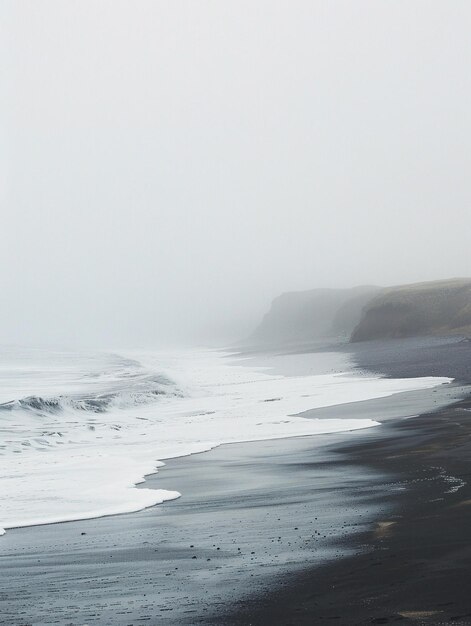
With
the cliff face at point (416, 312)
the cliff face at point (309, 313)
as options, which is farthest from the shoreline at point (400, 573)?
the cliff face at point (309, 313)

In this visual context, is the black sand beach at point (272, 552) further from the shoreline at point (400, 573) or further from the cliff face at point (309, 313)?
the cliff face at point (309, 313)

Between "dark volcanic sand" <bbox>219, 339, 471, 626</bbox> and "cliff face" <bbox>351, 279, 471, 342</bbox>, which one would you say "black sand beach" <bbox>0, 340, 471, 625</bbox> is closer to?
"dark volcanic sand" <bbox>219, 339, 471, 626</bbox>

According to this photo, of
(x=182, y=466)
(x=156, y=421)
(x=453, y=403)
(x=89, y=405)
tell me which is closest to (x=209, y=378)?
(x=89, y=405)

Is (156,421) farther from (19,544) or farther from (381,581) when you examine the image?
(381,581)

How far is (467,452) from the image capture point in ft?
40.5

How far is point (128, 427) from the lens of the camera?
23.8 m

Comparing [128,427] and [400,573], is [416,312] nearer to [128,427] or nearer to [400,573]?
[128,427]

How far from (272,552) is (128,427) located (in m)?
16.5

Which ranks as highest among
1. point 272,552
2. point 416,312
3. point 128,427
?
point 416,312

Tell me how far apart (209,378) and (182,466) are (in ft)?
106

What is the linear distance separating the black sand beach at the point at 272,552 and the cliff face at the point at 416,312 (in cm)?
6860

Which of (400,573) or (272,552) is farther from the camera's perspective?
(272,552)

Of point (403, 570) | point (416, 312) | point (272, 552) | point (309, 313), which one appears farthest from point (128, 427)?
point (309, 313)

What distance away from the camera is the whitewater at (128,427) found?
1182 centimetres
